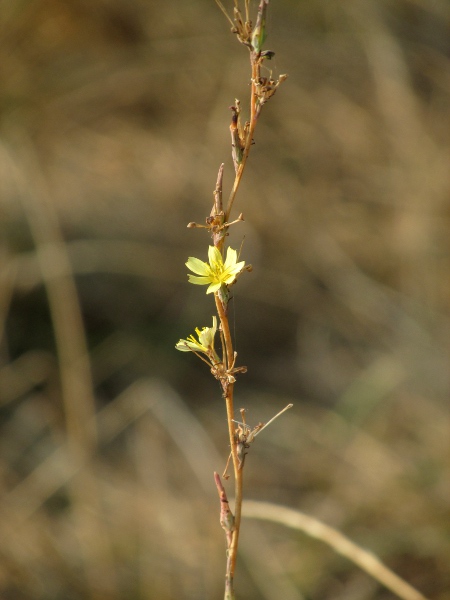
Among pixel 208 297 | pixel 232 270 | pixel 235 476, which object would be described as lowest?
pixel 235 476

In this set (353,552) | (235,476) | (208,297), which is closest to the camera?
(235,476)

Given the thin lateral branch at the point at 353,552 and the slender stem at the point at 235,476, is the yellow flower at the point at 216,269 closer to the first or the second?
the slender stem at the point at 235,476

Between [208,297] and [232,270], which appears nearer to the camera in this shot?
[232,270]

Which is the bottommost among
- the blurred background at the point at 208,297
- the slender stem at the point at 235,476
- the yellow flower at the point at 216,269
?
Result: the slender stem at the point at 235,476

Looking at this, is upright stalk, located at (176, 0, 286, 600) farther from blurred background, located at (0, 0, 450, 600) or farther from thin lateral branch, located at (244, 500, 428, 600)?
blurred background, located at (0, 0, 450, 600)

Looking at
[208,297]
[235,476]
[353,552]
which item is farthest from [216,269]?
[208,297]

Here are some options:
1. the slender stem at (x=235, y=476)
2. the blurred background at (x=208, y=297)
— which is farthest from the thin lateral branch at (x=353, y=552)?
the blurred background at (x=208, y=297)

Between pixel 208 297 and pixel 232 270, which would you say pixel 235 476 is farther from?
pixel 208 297

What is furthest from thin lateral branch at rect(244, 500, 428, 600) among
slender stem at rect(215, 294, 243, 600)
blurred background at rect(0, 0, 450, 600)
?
blurred background at rect(0, 0, 450, 600)

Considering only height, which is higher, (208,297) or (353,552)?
(208,297)
